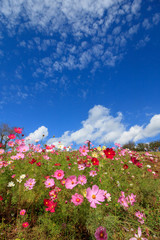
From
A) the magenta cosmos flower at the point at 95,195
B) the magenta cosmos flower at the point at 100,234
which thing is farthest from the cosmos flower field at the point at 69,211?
the magenta cosmos flower at the point at 100,234

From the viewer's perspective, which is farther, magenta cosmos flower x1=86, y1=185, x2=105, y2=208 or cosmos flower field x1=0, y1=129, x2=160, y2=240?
cosmos flower field x1=0, y1=129, x2=160, y2=240

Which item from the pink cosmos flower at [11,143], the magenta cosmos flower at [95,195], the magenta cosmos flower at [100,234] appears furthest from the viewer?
the pink cosmos flower at [11,143]

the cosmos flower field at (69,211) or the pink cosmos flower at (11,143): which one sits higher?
the pink cosmos flower at (11,143)

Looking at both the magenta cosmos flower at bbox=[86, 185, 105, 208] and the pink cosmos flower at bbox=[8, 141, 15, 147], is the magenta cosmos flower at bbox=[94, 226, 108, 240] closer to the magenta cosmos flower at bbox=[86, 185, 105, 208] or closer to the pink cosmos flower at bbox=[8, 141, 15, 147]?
the magenta cosmos flower at bbox=[86, 185, 105, 208]

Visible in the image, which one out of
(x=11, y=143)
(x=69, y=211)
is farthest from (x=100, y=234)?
(x=11, y=143)

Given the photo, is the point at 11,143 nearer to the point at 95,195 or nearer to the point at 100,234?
the point at 95,195

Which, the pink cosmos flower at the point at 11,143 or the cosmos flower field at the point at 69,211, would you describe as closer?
the cosmos flower field at the point at 69,211

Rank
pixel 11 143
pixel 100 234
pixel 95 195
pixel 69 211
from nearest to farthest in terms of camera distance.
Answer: pixel 100 234
pixel 95 195
pixel 69 211
pixel 11 143

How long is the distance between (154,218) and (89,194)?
134cm

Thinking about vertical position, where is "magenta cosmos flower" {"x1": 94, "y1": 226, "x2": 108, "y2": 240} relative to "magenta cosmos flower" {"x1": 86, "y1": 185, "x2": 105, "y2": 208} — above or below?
below

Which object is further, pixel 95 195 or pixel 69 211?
pixel 69 211

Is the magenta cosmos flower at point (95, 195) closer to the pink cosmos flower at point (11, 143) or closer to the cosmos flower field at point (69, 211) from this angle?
the cosmos flower field at point (69, 211)

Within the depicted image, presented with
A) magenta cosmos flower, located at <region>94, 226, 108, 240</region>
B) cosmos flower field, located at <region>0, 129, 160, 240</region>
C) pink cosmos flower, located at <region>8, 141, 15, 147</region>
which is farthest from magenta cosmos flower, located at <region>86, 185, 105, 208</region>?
pink cosmos flower, located at <region>8, 141, 15, 147</region>

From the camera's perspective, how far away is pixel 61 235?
6.09 ft
